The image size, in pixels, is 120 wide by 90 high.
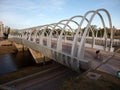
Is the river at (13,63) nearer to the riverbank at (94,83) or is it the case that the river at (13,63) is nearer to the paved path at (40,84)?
the paved path at (40,84)

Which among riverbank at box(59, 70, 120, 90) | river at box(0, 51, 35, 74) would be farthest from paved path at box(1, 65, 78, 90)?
river at box(0, 51, 35, 74)

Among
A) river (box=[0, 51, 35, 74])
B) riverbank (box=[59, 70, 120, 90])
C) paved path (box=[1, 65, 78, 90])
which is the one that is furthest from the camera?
river (box=[0, 51, 35, 74])

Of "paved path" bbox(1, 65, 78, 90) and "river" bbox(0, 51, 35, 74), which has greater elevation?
"paved path" bbox(1, 65, 78, 90)

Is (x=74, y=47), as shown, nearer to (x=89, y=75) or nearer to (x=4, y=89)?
(x=89, y=75)

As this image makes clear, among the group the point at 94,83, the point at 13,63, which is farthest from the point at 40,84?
the point at 13,63

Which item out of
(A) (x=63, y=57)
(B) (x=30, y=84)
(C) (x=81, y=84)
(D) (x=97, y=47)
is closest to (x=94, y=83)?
(C) (x=81, y=84)

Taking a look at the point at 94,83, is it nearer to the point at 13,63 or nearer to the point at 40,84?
the point at 40,84

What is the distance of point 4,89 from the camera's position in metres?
8.58

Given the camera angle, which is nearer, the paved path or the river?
the paved path

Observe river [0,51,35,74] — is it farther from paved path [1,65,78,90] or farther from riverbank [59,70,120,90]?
riverbank [59,70,120,90]

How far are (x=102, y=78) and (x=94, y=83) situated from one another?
941mm

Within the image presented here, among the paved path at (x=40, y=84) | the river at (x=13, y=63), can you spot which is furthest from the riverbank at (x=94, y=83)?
the river at (x=13, y=63)

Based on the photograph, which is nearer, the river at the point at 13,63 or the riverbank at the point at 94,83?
the riverbank at the point at 94,83

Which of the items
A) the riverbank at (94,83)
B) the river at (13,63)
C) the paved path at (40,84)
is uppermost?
the riverbank at (94,83)
